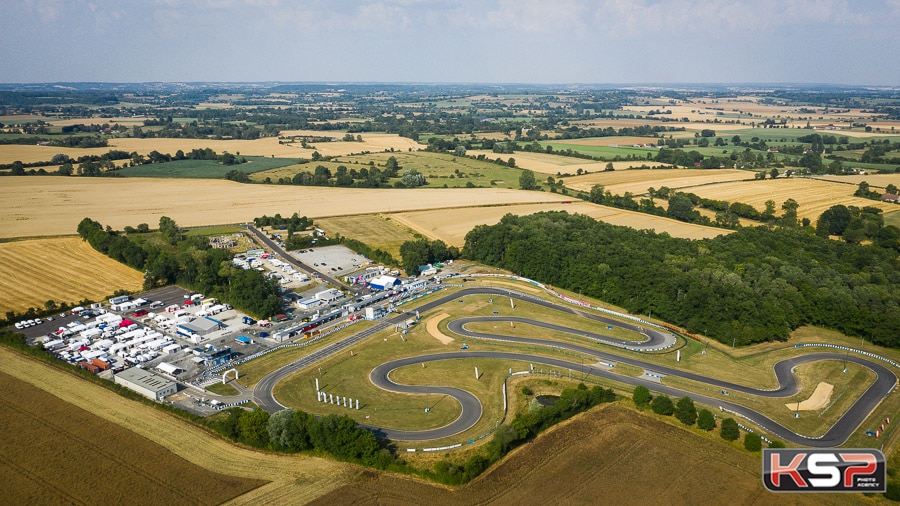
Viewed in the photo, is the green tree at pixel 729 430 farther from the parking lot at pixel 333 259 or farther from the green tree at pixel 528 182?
the green tree at pixel 528 182

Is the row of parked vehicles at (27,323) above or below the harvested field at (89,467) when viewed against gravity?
above

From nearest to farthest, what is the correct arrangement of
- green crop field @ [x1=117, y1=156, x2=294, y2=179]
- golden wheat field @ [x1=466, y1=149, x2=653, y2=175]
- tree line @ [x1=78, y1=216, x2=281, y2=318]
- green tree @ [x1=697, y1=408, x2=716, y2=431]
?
green tree @ [x1=697, y1=408, x2=716, y2=431] → tree line @ [x1=78, y1=216, x2=281, y2=318] → green crop field @ [x1=117, y1=156, x2=294, y2=179] → golden wheat field @ [x1=466, y1=149, x2=653, y2=175]

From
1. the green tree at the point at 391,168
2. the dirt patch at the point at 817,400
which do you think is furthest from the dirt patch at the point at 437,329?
the green tree at the point at 391,168

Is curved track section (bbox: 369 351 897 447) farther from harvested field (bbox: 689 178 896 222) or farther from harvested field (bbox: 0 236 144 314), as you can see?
harvested field (bbox: 689 178 896 222)

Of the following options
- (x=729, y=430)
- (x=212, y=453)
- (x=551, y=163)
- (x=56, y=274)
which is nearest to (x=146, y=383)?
(x=212, y=453)

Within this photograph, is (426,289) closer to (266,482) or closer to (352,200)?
(266,482)

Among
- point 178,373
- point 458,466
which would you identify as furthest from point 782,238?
point 178,373

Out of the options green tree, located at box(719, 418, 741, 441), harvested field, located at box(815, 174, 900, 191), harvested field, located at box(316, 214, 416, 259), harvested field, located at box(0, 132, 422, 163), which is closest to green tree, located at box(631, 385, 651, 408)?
green tree, located at box(719, 418, 741, 441)
